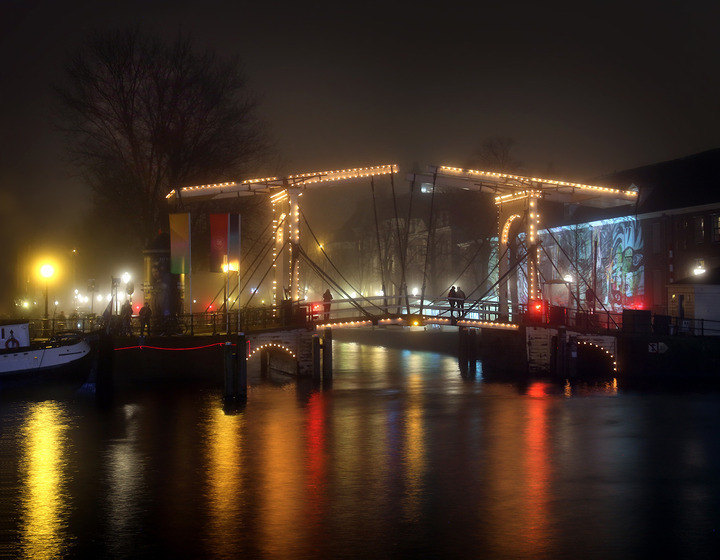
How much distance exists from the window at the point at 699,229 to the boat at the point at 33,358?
29.3m

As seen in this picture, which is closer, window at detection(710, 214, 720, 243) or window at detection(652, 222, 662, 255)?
window at detection(710, 214, 720, 243)

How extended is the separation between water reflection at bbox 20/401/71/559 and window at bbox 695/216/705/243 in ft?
102

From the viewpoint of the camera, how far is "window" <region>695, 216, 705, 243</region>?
129 ft

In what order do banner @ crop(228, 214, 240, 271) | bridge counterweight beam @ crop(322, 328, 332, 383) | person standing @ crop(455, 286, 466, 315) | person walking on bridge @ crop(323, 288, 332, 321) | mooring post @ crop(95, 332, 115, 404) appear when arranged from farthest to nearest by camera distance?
person standing @ crop(455, 286, 466, 315) → person walking on bridge @ crop(323, 288, 332, 321) → bridge counterweight beam @ crop(322, 328, 332, 383) → banner @ crop(228, 214, 240, 271) → mooring post @ crop(95, 332, 115, 404)

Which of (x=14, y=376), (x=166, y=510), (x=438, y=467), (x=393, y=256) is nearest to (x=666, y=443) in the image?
(x=438, y=467)

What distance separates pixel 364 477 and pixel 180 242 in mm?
17374

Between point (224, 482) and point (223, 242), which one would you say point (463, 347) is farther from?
point (224, 482)

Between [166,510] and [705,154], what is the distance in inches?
1621

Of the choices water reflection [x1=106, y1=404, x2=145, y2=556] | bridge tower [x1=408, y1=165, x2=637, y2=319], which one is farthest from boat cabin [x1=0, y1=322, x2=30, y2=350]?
bridge tower [x1=408, y1=165, x2=637, y2=319]

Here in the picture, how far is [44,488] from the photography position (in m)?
13.2

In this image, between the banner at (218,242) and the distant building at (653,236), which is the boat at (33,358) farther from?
the distant building at (653,236)

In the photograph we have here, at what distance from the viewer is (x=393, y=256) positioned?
64.6 meters

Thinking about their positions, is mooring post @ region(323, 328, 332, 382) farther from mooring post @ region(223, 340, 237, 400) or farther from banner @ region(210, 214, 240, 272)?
mooring post @ region(223, 340, 237, 400)

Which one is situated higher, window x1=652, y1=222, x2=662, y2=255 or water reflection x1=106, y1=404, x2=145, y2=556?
window x1=652, y1=222, x2=662, y2=255
